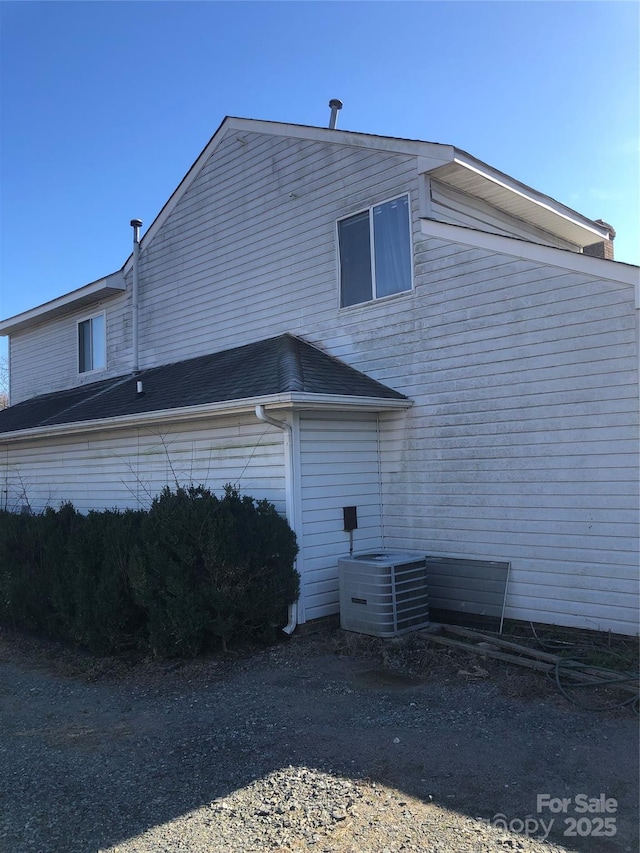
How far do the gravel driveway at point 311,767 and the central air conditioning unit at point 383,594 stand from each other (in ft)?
2.64

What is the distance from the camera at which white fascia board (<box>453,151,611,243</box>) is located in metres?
8.22

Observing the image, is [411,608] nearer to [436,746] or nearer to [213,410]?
[436,746]

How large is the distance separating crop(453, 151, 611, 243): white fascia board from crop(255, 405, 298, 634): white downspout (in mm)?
3838

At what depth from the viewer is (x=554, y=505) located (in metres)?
6.98

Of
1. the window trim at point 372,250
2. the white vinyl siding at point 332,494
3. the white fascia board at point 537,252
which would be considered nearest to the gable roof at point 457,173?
the window trim at point 372,250

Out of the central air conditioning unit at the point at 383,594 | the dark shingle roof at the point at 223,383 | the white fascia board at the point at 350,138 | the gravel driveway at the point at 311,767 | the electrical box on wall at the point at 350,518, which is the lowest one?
the gravel driveway at the point at 311,767

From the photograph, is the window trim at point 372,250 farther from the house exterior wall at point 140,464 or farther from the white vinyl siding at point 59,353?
the white vinyl siding at point 59,353

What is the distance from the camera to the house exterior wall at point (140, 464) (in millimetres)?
8023

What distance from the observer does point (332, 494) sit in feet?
26.5

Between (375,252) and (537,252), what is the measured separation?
244cm

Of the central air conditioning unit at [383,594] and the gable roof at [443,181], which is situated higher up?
the gable roof at [443,181]

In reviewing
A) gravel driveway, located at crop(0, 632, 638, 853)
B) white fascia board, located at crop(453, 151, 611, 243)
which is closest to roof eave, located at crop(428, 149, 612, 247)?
white fascia board, located at crop(453, 151, 611, 243)

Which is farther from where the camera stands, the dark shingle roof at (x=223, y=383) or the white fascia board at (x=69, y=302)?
the white fascia board at (x=69, y=302)

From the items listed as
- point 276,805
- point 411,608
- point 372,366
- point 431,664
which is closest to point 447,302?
point 372,366
